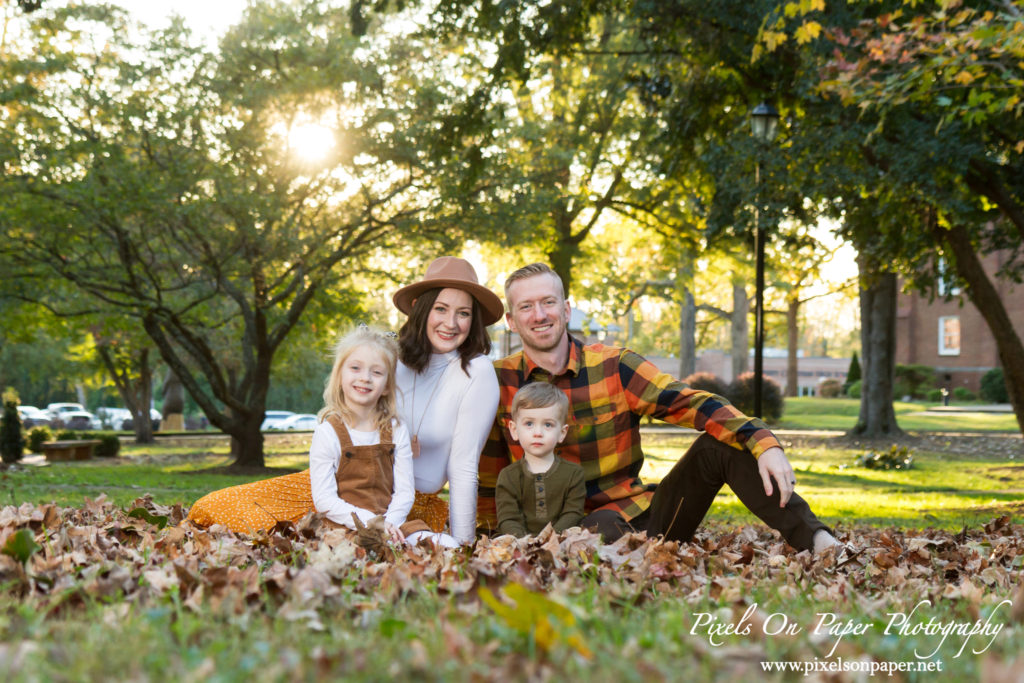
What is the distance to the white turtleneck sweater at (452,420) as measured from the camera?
4539 millimetres

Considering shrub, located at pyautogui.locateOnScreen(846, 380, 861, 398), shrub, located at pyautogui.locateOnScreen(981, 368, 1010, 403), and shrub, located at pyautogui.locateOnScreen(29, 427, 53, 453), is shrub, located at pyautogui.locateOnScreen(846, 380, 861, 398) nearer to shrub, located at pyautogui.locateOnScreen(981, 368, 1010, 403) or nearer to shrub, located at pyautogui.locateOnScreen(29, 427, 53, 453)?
shrub, located at pyautogui.locateOnScreen(981, 368, 1010, 403)

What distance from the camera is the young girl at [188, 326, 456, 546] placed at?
434cm

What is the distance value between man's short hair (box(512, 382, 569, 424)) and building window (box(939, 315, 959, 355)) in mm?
38985

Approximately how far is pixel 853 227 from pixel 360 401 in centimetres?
969

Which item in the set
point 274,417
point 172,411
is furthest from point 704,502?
point 274,417

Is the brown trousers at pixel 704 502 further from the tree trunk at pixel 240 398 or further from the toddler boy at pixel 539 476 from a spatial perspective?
the tree trunk at pixel 240 398

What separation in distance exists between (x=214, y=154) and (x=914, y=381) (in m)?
33.3

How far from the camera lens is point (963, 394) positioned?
3591 centimetres

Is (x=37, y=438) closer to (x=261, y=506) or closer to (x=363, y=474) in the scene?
(x=261, y=506)

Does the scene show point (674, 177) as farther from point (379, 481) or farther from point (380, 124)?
point (379, 481)

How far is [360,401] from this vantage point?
4465 millimetres

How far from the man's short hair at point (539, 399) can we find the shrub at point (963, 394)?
3654 cm

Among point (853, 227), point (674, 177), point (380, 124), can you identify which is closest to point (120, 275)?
point (380, 124)

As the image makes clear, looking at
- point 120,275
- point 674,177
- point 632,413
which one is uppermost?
point 674,177
